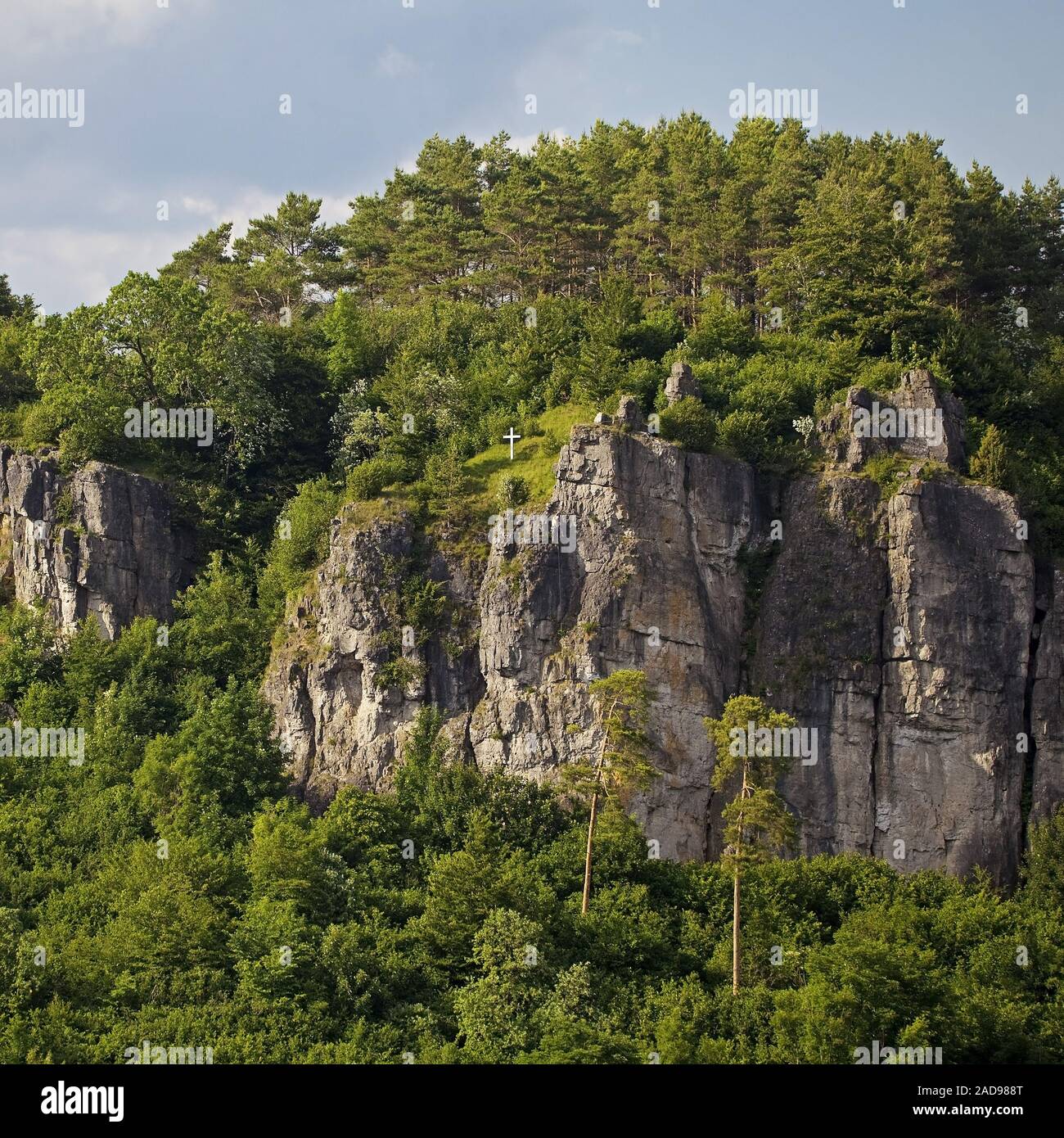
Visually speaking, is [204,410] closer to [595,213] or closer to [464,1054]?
[595,213]

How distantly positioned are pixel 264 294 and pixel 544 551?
34.3m

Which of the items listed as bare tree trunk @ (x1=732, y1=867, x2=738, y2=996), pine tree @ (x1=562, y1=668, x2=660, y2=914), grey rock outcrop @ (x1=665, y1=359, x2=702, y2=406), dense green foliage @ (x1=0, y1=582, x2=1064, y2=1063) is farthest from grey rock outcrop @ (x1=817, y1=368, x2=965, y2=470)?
bare tree trunk @ (x1=732, y1=867, x2=738, y2=996)

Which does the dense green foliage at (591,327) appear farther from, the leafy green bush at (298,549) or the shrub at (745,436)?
the leafy green bush at (298,549)

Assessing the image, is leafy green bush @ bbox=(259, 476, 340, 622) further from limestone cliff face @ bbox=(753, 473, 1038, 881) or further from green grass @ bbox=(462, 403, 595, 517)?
limestone cliff face @ bbox=(753, 473, 1038, 881)

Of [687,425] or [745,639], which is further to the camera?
[687,425]

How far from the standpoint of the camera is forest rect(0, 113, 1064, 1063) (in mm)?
45750

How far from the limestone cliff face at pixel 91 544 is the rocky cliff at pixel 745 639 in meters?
7.33

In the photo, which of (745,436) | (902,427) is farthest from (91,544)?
(902,427)

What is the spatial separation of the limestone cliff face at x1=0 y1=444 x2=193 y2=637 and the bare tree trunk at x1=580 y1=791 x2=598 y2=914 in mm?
20075

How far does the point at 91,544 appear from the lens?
→ 61781 millimetres

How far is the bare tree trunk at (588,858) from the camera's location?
49.8 meters

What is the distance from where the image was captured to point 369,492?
60.0m

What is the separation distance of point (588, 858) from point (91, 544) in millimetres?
23264

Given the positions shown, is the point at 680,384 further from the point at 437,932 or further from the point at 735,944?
the point at 437,932
